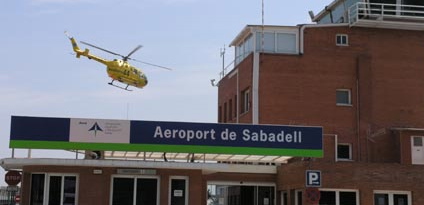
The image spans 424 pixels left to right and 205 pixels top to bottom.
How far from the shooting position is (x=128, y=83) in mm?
60719

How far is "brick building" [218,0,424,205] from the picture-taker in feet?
126

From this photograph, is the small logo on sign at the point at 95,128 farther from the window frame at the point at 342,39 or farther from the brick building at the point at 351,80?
the window frame at the point at 342,39

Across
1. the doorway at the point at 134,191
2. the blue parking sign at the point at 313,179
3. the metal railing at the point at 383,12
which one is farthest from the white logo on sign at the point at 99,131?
the metal railing at the point at 383,12

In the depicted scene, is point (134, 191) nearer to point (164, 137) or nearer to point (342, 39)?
point (164, 137)

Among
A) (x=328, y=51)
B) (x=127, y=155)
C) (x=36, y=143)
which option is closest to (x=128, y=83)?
(x=328, y=51)

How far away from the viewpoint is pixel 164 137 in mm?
28156

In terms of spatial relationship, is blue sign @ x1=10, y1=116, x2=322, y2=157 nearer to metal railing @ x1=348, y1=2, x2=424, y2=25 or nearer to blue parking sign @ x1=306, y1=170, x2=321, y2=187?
blue parking sign @ x1=306, y1=170, x2=321, y2=187

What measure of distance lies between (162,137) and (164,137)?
3.4 inches

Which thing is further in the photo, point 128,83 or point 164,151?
point 128,83

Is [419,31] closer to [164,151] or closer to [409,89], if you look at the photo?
[409,89]

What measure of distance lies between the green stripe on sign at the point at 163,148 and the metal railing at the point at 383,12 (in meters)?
13.1

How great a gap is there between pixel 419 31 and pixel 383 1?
2.73m

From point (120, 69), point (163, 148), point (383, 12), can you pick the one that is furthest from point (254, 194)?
point (120, 69)

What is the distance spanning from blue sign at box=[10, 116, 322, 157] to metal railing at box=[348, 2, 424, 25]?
41.3 feet
